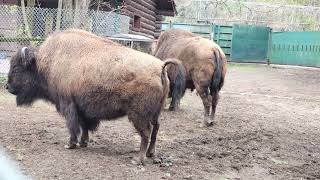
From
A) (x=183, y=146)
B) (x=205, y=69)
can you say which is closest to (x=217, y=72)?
(x=205, y=69)

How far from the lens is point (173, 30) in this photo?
9695 millimetres

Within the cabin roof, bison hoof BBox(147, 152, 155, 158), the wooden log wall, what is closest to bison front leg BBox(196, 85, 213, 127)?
bison hoof BBox(147, 152, 155, 158)

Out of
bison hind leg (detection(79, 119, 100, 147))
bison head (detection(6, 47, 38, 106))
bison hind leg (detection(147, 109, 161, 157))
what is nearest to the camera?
bison hind leg (detection(147, 109, 161, 157))

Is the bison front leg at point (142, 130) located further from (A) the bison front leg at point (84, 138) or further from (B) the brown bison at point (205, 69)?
(B) the brown bison at point (205, 69)

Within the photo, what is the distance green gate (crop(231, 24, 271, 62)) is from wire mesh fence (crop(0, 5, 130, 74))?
1562cm

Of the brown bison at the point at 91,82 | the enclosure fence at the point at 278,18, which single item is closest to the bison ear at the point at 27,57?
the brown bison at the point at 91,82

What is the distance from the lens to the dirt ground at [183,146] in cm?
501

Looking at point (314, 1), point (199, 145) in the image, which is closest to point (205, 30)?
point (314, 1)

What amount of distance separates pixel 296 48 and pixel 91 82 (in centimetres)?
2291

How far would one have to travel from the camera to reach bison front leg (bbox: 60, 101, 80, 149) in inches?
218

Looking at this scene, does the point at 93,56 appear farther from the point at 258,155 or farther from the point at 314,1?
the point at 314,1

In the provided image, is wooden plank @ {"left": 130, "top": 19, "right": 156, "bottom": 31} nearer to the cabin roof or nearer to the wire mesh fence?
the cabin roof

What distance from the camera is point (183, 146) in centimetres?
638

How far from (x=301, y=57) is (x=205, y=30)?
612 cm
